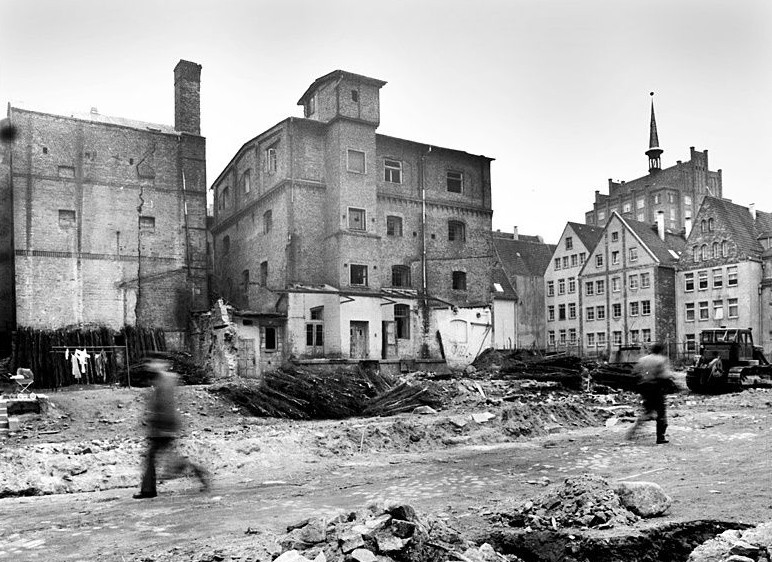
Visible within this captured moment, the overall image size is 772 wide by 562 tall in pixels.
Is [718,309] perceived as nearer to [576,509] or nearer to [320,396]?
[320,396]

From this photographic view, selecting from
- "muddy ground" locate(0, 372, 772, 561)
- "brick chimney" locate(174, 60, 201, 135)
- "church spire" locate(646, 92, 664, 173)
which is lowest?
"muddy ground" locate(0, 372, 772, 561)

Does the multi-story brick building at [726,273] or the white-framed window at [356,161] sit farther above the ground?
the white-framed window at [356,161]

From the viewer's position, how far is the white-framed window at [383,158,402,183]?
3731 cm

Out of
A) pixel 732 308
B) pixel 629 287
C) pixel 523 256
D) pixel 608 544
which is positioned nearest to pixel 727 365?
pixel 732 308

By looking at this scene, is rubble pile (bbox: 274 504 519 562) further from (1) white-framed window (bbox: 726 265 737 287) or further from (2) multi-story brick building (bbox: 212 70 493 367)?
(1) white-framed window (bbox: 726 265 737 287)

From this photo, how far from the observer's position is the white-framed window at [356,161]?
34938 mm

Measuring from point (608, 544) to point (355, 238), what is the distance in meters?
28.3

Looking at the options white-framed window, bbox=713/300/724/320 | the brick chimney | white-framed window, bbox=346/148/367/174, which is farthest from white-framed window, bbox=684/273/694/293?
the brick chimney

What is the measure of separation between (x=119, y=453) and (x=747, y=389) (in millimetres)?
26718

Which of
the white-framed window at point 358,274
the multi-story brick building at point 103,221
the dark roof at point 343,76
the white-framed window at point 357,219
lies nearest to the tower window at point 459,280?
the white-framed window at point 358,274

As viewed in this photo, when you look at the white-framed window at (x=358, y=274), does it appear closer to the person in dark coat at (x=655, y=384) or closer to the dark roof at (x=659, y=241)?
the person in dark coat at (x=655, y=384)

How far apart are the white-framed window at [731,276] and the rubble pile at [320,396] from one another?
3488 centimetres

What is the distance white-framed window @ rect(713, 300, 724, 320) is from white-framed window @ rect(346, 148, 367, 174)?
101ft

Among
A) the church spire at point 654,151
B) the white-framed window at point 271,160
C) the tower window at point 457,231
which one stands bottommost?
the tower window at point 457,231
